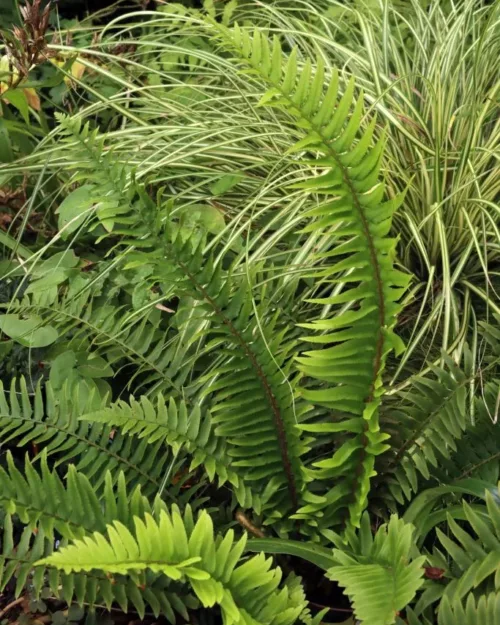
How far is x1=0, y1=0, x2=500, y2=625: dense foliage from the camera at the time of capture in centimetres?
81

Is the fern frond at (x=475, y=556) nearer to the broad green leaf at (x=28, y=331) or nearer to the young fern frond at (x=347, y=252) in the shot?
the young fern frond at (x=347, y=252)

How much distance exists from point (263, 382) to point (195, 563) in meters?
0.30

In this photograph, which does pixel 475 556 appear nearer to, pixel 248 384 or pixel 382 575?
pixel 382 575

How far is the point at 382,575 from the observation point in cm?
81

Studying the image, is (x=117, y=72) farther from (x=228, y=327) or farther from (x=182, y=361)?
(x=228, y=327)

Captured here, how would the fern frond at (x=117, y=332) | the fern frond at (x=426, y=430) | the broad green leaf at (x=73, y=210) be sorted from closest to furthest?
1. the fern frond at (x=426, y=430)
2. the fern frond at (x=117, y=332)
3. the broad green leaf at (x=73, y=210)

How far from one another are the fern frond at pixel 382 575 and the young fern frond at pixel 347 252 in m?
0.09

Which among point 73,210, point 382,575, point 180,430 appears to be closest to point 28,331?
point 73,210

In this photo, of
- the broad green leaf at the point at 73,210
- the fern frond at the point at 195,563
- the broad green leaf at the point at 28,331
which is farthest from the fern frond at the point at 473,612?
the broad green leaf at the point at 73,210

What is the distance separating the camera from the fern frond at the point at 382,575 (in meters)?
Result: 0.75

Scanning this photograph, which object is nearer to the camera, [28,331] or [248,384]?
[248,384]

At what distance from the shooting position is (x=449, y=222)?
1490 millimetres

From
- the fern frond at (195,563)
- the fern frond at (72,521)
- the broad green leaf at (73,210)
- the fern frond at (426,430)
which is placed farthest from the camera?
the broad green leaf at (73,210)

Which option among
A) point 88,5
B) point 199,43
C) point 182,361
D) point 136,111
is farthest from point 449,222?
point 88,5
